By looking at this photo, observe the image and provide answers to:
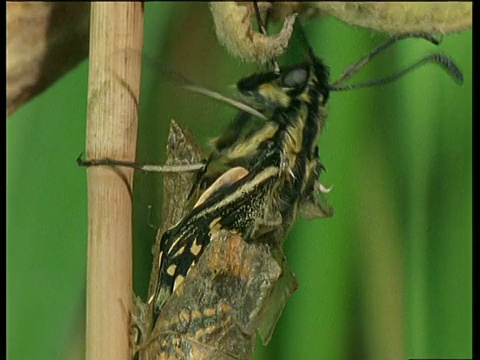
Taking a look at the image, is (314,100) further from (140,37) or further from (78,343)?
(78,343)

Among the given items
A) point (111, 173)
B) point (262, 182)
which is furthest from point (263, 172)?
point (111, 173)

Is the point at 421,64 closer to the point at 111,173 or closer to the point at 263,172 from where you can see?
the point at 263,172

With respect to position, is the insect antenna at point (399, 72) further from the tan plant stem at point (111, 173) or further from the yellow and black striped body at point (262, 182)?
the tan plant stem at point (111, 173)

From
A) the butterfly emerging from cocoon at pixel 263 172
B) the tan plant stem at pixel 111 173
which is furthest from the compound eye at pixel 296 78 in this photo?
the tan plant stem at pixel 111 173

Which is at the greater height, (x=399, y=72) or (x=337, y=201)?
(x=399, y=72)

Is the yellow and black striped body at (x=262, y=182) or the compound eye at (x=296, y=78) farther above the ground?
the compound eye at (x=296, y=78)

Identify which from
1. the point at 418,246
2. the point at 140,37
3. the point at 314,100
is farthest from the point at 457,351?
the point at 140,37

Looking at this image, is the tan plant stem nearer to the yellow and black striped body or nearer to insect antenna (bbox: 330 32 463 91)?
the yellow and black striped body
